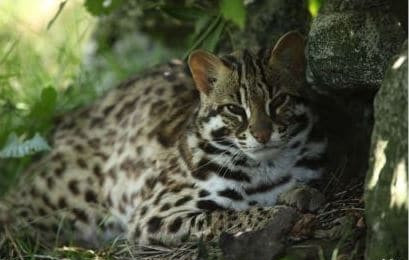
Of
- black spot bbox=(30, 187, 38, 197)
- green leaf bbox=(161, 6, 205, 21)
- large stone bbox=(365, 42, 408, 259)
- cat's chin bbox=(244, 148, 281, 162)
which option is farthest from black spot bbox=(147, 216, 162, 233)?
large stone bbox=(365, 42, 408, 259)

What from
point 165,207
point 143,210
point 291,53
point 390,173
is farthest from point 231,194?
point 390,173

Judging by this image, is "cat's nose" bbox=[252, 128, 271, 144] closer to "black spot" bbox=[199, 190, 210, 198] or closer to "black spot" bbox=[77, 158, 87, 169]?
"black spot" bbox=[199, 190, 210, 198]

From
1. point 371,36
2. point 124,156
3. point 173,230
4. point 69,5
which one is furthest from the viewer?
point 69,5

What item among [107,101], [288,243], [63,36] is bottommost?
[288,243]

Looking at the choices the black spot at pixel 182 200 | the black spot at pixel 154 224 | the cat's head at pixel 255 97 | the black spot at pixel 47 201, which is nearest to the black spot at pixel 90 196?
the black spot at pixel 47 201

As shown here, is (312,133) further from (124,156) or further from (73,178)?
(73,178)

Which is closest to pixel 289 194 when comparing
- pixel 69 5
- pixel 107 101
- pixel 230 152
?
pixel 230 152
